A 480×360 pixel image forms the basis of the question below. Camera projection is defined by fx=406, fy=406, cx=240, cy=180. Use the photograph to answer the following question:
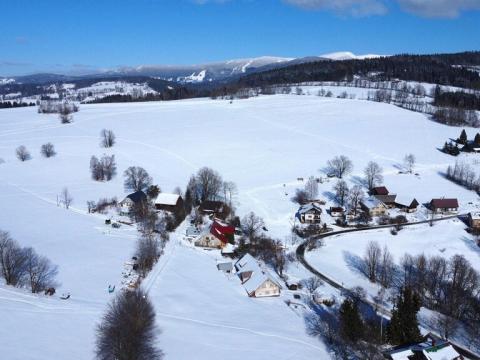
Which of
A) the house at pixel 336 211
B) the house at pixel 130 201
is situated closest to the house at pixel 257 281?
the house at pixel 336 211

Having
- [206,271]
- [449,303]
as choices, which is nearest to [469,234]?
[449,303]

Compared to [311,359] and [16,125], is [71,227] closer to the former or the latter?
[311,359]

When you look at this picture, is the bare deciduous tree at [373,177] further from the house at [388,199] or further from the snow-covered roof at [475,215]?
the snow-covered roof at [475,215]

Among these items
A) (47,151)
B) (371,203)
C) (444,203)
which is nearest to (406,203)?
(444,203)

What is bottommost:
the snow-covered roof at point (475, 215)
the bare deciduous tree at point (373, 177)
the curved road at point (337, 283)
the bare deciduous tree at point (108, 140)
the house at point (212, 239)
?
the curved road at point (337, 283)

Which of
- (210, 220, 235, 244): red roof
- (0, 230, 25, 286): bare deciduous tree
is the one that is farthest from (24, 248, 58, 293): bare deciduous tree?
(210, 220, 235, 244): red roof

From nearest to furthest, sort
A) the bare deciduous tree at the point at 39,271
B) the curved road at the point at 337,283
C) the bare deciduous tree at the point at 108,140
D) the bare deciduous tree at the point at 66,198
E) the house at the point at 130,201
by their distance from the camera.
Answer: the curved road at the point at 337,283 → the bare deciduous tree at the point at 39,271 → the house at the point at 130,201 → the bare deciduous tree at the point at 66,198 → the bare deciduous tree at the point at 108,140
